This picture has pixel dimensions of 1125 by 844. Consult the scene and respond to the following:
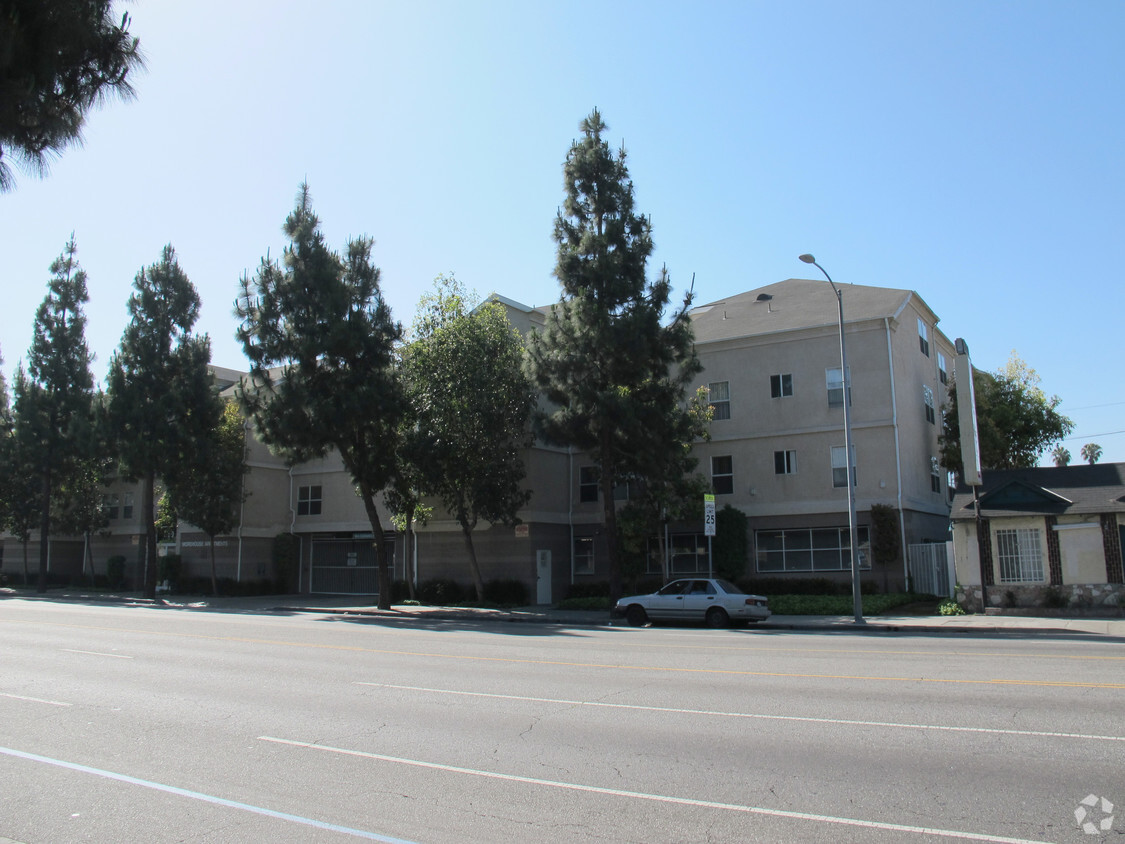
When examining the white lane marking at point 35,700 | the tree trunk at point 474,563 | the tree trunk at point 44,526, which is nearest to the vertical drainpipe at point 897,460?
the tree trunk at point 474,563

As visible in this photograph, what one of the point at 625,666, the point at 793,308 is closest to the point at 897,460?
the point at 793,308

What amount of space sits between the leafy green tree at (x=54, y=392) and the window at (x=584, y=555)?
25.4 metres

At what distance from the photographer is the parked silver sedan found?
74.3ft

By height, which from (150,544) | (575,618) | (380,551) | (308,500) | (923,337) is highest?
(923,337)

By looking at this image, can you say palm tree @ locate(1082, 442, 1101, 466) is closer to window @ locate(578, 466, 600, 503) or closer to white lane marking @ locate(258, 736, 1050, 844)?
window @ locate(578, 466, 600, 503)

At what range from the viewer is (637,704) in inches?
389

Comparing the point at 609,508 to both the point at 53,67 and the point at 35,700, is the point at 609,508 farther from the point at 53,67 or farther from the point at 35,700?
the point at 53,67

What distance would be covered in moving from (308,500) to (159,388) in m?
8.31

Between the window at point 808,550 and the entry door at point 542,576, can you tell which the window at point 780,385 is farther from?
the entry door at point 542,576

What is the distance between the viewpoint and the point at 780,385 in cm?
3209

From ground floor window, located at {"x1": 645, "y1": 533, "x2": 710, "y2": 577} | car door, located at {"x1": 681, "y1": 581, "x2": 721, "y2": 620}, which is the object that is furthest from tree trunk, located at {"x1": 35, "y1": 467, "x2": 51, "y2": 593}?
car door, located at {"x1": 681, "y1": 581, "x2": 721, "y2": 620}

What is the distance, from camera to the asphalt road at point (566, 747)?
582cm

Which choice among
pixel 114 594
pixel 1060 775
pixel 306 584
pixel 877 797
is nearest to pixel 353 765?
pixel 877 797

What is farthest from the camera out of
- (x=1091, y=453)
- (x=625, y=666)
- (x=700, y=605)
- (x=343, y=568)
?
(x=1091, y=453)
